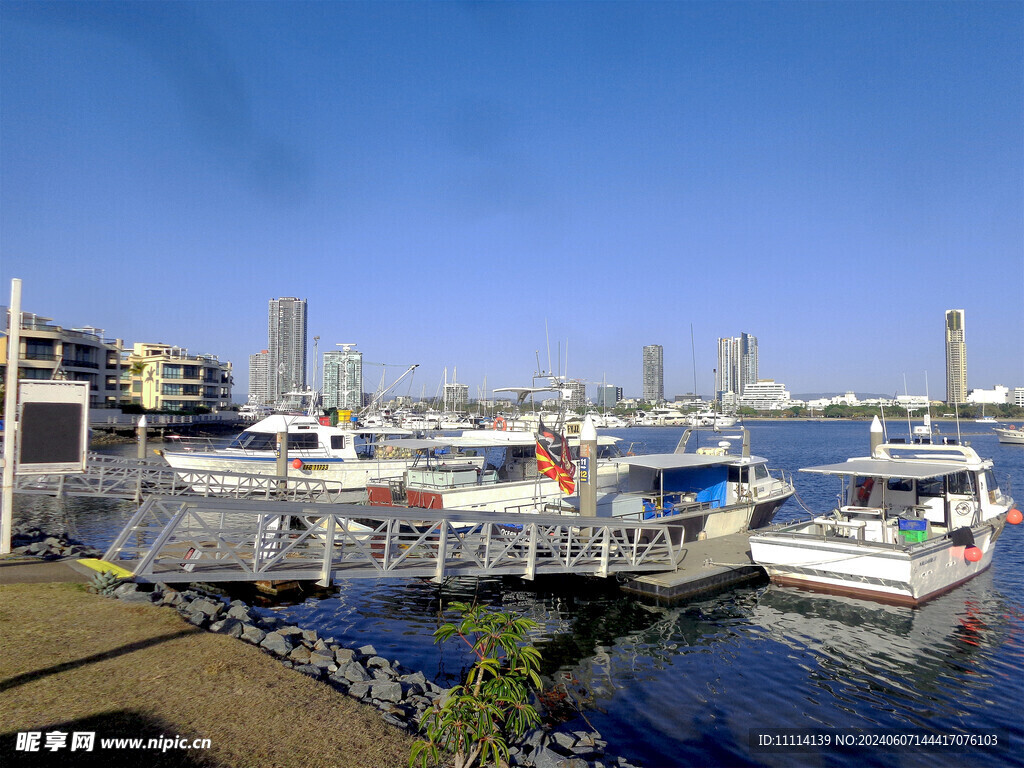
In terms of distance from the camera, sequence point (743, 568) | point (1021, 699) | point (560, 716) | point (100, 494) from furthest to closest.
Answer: point (100, 494) → point (743, 568) → point (1021, 699) → point (560, 716)

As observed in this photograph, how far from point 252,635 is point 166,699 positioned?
294 centimetres

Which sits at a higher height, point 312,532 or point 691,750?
point 312,532

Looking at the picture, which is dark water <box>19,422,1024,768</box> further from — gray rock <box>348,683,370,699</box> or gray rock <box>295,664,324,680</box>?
gray rock <box>295,664,324,680</box>

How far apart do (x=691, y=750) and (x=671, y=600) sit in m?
6.47

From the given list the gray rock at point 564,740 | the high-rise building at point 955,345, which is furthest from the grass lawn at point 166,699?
the high-rise building at point 955,345

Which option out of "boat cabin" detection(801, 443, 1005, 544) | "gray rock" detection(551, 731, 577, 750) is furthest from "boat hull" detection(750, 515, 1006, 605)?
"gray rock" detection(551, 731, 577, 750)

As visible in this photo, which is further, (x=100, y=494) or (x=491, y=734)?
(x=100, y=494)

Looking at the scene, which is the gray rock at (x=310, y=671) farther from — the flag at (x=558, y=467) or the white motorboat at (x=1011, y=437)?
the white motorboat at (x=1011, y=437)

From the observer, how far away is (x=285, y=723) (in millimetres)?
6848

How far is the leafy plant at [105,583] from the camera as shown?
10.6 meters

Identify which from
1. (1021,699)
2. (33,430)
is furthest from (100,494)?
(1021,699)

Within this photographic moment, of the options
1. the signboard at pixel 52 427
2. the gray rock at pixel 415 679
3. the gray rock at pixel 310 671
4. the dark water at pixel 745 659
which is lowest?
the dark water at pixel 745 659

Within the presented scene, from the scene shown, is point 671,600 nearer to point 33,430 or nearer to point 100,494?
point 33,430

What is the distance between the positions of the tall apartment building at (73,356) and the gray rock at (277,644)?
53.4 m
